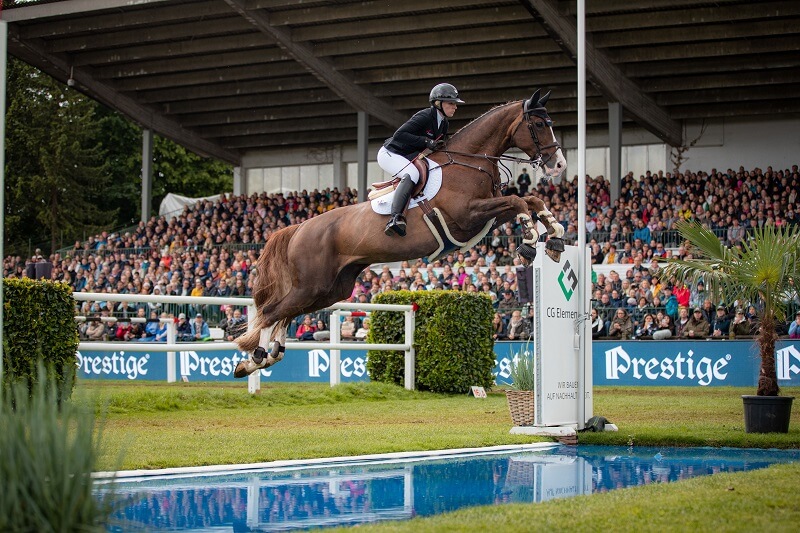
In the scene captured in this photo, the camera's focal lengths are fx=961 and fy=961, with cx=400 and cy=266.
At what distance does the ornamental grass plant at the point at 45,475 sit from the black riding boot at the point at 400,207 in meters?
4.73

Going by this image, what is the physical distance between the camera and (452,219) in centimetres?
846

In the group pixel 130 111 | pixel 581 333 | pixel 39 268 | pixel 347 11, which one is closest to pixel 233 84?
pixel 130 111

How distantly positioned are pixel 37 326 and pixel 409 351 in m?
6.51

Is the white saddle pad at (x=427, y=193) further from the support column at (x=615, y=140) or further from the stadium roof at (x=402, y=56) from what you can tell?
the support column at (x=615, y=140)

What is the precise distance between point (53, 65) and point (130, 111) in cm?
337

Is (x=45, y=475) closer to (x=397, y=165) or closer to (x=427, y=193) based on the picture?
(x=427, y=193)

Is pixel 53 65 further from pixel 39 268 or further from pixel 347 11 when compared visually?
pixel 39 268

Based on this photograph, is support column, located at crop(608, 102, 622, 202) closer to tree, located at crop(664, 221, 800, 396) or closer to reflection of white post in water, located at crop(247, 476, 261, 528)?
tree, located at crop(664, 221, 800, 396)

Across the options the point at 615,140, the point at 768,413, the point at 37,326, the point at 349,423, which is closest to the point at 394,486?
the point at 349,423

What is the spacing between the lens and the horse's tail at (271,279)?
980 cm

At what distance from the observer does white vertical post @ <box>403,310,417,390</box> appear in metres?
15.3

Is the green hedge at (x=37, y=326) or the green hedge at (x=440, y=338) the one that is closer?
the green hedge at (x=37, y=326)

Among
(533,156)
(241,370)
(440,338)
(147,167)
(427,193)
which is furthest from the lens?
(147,167)

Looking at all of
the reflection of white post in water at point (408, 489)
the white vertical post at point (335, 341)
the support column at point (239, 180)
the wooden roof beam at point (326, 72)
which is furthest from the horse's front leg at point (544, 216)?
the support column at point (239, 180)
